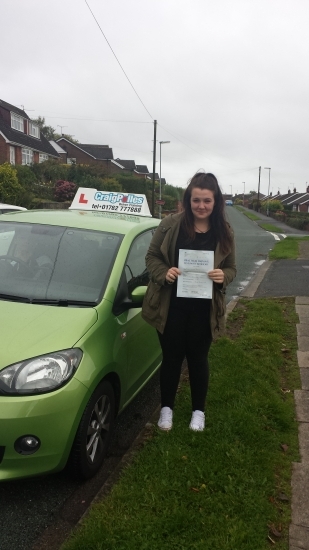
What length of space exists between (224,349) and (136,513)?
2.74m

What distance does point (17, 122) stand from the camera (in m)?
45.7

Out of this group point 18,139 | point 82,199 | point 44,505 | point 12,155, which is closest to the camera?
point 44,505

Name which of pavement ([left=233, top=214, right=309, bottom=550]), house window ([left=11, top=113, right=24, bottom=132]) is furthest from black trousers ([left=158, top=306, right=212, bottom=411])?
house window ([left=11, top=113, right=24, bottom=132])

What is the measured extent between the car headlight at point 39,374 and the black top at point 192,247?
2.78 feet

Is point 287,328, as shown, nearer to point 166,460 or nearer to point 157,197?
point 166,460

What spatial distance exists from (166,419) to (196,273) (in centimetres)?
113

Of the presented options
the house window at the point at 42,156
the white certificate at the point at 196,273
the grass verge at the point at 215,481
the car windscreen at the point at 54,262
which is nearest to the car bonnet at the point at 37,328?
the car windscreen at the point at 54,262

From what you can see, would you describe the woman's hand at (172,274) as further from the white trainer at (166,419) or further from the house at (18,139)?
the house at (18,139)

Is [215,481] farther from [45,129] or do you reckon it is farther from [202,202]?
[45,129]

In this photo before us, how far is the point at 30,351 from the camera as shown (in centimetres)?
265

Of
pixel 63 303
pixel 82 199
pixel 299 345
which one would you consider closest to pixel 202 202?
pixel 63 303

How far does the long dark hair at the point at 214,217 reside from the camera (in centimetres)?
316

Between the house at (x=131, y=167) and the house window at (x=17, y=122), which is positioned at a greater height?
the house window at (x=17, y=122)

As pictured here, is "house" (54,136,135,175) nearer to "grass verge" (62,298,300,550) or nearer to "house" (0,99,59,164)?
"house" (0,99,59,164)
